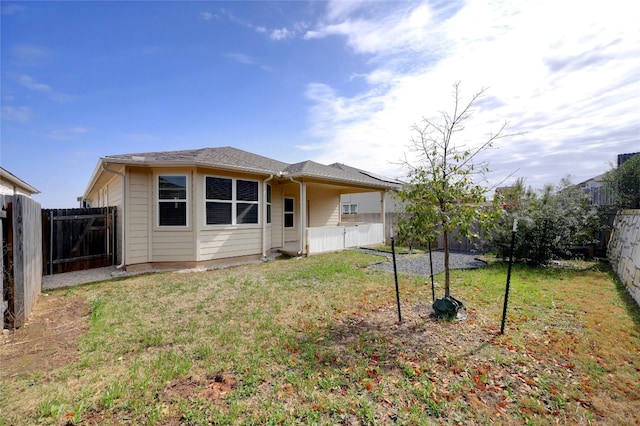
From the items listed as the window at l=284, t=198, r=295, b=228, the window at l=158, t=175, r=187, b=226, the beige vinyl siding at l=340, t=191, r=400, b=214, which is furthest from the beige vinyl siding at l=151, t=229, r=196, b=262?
the beige vinyl siding at l=340, t=191, r=400, b=214

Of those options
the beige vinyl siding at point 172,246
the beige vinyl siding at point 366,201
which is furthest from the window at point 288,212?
the beige vinyl siding at point 366,201

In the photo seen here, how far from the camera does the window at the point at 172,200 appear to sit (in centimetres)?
789

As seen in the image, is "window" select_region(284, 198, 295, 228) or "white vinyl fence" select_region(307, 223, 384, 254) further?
"window" select_region(284, 198, 295, 228)

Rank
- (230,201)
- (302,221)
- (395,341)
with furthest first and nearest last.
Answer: (302,221) → (230,201) → (395,341)

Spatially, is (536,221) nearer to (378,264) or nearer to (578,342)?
(378,264)

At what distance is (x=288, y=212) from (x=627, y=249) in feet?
35.9

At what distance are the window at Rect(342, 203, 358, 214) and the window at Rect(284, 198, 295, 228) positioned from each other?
38.7ft

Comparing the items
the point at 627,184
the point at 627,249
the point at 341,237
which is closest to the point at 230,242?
the point at 341,237

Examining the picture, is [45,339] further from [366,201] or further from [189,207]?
[366,201]

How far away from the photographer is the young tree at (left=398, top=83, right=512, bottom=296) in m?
3.97

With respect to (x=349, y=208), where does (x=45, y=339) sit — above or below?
below

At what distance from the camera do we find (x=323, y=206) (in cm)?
1429

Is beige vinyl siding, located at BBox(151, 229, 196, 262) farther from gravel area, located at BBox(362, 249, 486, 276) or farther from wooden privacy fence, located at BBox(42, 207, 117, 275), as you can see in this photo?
gravel area, located at BBox(362, 249, 486, 276)

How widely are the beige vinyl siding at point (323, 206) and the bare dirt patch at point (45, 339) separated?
9.82m
